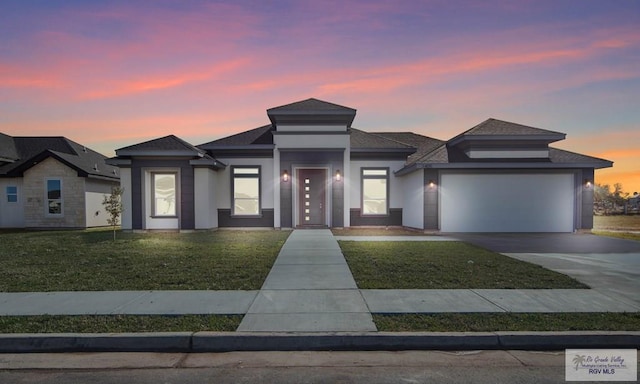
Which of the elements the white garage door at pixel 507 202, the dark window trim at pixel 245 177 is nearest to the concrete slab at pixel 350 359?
the white garage door at pixel 507 202

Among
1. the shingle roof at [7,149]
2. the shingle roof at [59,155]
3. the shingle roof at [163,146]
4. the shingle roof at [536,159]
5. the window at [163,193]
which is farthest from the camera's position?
the shingle roof at [7,149]

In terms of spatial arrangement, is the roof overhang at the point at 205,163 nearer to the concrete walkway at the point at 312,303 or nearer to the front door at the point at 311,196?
the front door at the point at 311,196

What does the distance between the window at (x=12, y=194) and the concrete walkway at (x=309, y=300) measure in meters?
21.4

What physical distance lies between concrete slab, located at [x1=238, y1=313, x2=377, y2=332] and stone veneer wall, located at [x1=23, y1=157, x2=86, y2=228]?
67.2 ft

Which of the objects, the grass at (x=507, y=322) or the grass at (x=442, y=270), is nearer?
the grass at (x=507, y=322)

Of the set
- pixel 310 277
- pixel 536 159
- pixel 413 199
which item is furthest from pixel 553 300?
pixel 536 159

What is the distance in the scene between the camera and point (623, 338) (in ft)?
14.7

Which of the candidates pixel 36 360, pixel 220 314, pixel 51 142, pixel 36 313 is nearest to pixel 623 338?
pixel 220 314

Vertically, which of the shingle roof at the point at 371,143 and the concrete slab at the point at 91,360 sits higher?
the shingle roof at the point at 371,143

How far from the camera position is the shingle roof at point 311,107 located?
58.6ft

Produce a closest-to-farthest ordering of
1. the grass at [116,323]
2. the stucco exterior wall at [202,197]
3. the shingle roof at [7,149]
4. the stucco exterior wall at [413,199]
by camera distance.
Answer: the grass at [116,323] < the stucco exterior wall at [413,199] < the stucco exterior wall at [202,197] < the shingle roof at [7,149]

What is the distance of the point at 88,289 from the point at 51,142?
24809 mm

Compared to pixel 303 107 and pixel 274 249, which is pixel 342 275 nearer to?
pixel 274 249

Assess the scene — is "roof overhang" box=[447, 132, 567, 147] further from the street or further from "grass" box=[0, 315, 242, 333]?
"grass" box=[0, 315, 242, 333]
